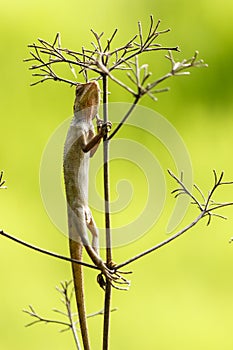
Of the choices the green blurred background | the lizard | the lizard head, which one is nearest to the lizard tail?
the lizard

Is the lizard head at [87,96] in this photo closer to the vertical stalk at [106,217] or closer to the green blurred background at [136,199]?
the vertical stalk at [106,217]

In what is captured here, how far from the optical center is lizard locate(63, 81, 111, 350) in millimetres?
507

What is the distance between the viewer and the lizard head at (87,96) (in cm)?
51

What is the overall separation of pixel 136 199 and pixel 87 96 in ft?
3.73

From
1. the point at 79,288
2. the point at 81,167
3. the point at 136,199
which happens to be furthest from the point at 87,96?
the point at 136,199

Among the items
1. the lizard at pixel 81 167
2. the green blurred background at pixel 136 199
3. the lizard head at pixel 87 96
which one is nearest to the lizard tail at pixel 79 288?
the lizard at pixel 81 167

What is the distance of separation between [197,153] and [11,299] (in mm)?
628

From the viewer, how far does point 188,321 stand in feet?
5.35

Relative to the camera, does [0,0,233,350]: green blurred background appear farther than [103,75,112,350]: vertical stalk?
Yes

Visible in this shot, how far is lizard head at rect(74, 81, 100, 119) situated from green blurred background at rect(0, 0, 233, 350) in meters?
1.16

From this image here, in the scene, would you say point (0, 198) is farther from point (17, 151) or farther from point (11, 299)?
point (11, 299)

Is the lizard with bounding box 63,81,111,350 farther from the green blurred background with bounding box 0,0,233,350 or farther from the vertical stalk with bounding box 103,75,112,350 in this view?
the green blurred background with bounding box 0,0,233,350

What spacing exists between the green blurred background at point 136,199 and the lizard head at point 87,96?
1156 millimetres

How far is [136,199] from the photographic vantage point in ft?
5.39
